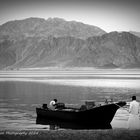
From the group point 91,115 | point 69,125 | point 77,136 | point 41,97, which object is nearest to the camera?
point 77,136

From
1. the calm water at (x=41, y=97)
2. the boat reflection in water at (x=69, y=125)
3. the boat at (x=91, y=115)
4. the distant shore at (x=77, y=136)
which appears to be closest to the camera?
the distant shore at (x=77, y=136)

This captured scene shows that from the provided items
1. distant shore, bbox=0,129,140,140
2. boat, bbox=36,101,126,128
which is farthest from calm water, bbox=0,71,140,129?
distant shore, bbox=0,129,140,140

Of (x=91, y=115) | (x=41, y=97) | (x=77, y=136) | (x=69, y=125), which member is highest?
(x=77, y=136)

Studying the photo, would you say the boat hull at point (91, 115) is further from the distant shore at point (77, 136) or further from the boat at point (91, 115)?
the distant shore at point (77, 136)

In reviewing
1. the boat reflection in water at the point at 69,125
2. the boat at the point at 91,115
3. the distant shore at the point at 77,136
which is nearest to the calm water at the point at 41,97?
the boat reflection in water at the point at 69,125

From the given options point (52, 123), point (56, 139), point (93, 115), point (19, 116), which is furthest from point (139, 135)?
point (19, 116)

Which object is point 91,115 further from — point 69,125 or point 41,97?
point 41,97

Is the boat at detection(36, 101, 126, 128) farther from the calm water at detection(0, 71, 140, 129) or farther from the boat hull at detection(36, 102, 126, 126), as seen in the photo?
the calm water at detection(0, 71, 140, 129)

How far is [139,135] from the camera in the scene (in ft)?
37.2

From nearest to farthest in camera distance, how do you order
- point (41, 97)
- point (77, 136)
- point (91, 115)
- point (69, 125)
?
point (77, 136), point (91, 115), point (69, 125), point (41, 97)

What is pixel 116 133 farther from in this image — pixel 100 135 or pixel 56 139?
pixel 56 139

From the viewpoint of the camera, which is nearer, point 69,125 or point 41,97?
point 69,125

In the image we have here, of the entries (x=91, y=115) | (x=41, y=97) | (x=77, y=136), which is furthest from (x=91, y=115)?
(x=41, y=97)

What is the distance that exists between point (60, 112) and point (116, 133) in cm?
788
